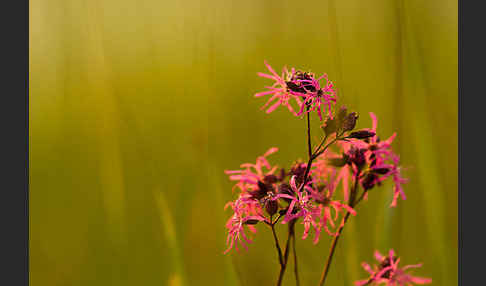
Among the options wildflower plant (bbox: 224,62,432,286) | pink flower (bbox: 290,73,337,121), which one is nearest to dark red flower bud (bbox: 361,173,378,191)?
wildflower plant (bbox: 224,62,432,286)

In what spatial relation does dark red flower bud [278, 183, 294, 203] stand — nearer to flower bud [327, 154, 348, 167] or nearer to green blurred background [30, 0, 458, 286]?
flower bud [327, 154, 348, 167]

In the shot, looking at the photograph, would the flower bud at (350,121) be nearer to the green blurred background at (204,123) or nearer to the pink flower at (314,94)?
the pink flower at (314,94)

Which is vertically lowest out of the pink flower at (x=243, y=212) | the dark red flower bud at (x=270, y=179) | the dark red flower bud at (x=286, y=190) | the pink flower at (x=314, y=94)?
the pink flower at (x=243, y=212)

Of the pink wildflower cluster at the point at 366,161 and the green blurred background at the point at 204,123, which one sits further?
the green blurred background at the point at 204,123

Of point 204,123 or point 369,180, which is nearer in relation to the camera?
point 369,180

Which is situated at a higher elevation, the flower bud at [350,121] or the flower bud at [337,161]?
the flower bud at [350,121]

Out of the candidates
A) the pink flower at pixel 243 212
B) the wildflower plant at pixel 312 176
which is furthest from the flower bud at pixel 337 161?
the pink flower at pixel 243 212

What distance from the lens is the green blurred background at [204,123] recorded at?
0.67 metres

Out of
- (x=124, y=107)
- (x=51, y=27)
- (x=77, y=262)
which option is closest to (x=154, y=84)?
(x=124, y=107)

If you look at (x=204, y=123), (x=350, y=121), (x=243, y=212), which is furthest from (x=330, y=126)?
(x=204, y=123)

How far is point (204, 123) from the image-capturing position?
2.27ft

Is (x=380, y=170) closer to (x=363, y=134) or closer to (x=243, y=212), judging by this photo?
(x=363, y=134)

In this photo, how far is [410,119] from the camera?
0.70 meters
